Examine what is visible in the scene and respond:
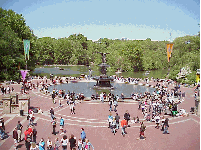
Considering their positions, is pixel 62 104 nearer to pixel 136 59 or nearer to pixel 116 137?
pixel 116 137

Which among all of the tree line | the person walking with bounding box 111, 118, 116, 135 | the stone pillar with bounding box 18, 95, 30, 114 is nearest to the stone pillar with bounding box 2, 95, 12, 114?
the stone pillar with bounding box 18, 95, 30, 114

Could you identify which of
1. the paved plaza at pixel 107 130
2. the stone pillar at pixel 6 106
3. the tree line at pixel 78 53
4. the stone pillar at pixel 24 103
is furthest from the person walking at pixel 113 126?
the tree line at pixel 78 53

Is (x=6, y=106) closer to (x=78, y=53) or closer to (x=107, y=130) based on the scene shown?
(x=107, y=130)

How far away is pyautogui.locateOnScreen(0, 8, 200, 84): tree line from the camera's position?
44.6 metres

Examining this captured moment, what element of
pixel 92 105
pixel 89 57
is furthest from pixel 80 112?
pixel 89 57

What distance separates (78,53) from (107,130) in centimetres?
11379

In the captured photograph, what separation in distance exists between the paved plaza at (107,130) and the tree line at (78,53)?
24.7 metres

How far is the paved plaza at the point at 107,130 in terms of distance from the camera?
44.5ft

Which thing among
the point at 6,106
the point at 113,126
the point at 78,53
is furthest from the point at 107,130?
the point at 78,53

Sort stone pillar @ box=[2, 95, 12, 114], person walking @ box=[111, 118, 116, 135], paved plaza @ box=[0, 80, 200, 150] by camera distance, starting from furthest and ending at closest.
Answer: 1. stone pillar @ box=[2, 95, 12, 114]
2. person walking @ box=[111, 118, 116, 135]
3. paved plaza @ box=[0, 80, 200, 150]

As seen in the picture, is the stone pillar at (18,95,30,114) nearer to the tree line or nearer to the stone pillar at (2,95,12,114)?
→ the stone pillar at (2,95,12,114)

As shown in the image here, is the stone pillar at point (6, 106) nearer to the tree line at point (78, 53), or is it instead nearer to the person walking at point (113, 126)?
the person walking at point (113, 126)

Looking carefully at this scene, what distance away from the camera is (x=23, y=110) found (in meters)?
20.7

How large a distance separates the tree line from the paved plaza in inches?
973
